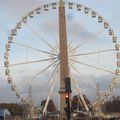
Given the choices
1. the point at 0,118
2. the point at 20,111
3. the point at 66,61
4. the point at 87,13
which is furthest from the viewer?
the point at 20,111

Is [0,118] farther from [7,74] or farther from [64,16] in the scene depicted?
[64,16]

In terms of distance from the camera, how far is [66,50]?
226 feet

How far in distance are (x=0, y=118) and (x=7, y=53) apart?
35.1 metres

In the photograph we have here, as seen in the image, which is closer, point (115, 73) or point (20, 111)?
point (115, 73)

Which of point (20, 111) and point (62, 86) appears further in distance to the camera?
point (20, 111)

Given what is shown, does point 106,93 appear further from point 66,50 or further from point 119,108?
point 119,108

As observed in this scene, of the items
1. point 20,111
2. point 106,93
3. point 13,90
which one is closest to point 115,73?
point 106,93

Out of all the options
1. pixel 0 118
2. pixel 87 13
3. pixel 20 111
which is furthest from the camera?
pixel 20 111

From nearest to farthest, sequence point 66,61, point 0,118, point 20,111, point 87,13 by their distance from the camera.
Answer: point 0,118 < point 66,61 < point 87,13 < point 20,111

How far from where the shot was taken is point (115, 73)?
2719 inches

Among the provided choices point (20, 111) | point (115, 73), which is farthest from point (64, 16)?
point (20, 111)

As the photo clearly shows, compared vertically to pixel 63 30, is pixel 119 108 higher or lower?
lower

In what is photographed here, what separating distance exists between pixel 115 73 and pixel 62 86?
776cm

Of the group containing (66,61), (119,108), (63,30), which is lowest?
(119,108)
